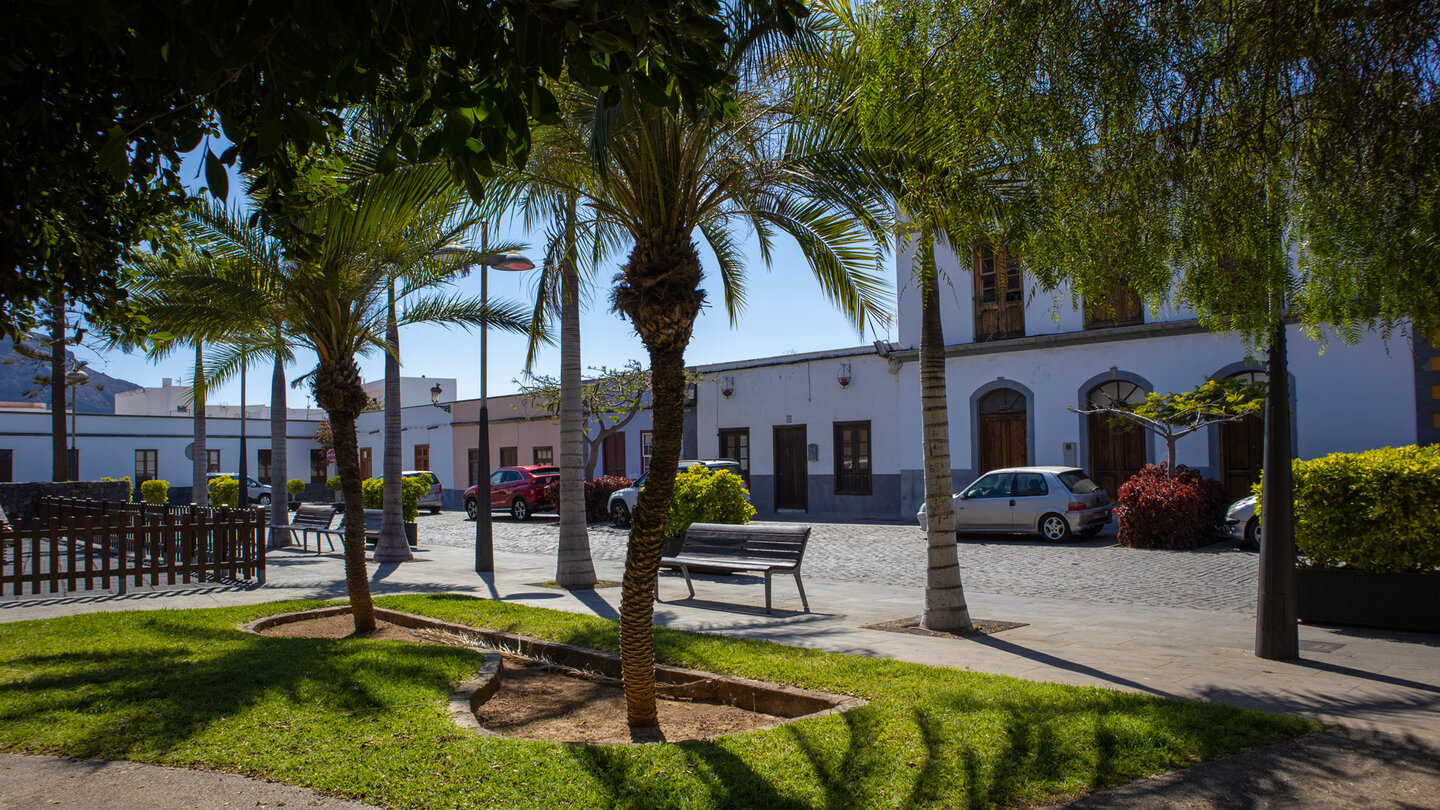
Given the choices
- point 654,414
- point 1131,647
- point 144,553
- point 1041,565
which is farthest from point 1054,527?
point 144,553

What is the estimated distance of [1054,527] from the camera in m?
18.3

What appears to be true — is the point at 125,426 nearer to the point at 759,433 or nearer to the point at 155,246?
the point at 759,433

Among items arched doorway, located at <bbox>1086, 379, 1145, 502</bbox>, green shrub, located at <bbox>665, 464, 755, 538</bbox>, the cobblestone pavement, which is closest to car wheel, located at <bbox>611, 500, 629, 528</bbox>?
the cobblestone pavement

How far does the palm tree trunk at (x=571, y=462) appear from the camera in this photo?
12273 mm

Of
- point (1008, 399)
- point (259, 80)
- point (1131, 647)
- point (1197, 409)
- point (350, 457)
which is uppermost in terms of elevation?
point (259, 80)

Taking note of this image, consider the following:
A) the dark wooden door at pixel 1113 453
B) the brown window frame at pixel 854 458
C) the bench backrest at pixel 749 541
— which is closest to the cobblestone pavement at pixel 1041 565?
the bench backrest at pixel 749 541

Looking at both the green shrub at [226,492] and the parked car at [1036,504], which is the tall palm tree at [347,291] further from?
the green shrub at [226,492]

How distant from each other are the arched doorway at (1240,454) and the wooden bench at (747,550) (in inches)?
492

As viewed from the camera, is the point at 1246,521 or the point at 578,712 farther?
the point at 1246,521

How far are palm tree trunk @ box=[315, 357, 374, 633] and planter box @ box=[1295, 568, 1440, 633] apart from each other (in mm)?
8651

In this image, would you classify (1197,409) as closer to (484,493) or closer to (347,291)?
(484,493)

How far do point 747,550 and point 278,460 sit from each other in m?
12.2

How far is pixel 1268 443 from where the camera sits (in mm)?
7301

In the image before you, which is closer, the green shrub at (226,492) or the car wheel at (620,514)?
the car wheel at (620,514)
